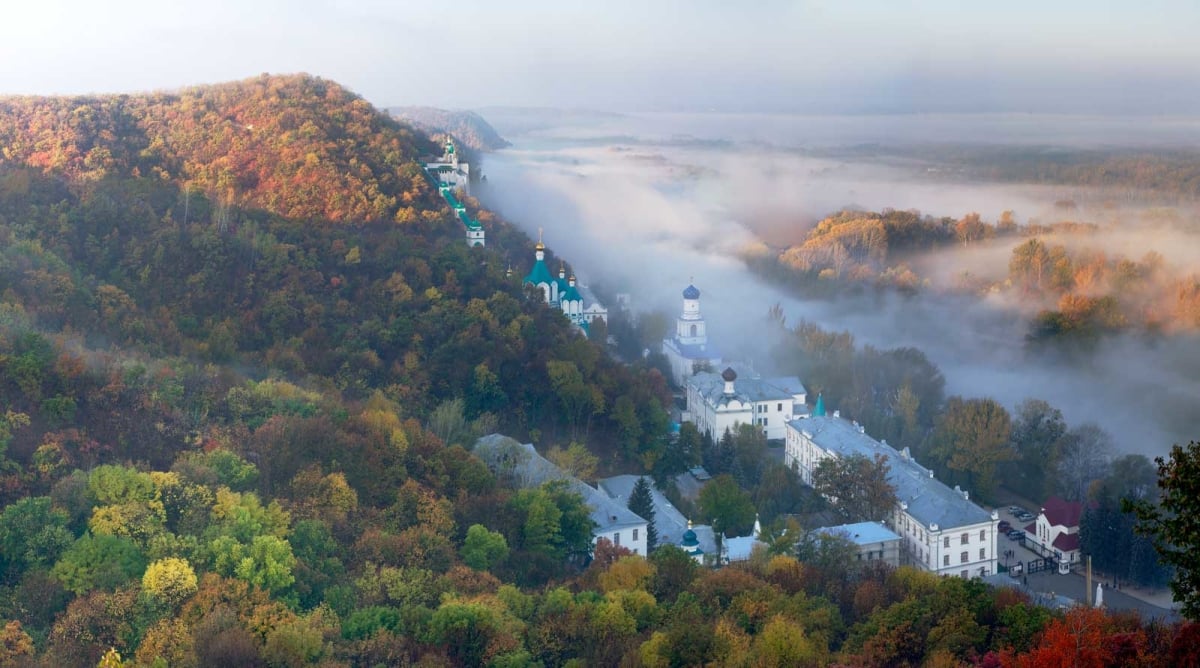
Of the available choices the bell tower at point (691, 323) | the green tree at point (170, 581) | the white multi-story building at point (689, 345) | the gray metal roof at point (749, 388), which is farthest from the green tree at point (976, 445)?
the green tree at point (170, 581)

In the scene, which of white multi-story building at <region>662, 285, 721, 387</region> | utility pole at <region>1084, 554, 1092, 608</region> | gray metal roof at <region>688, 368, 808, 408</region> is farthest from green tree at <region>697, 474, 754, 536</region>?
white multi-story building at <region>662, 285, 721, 387</region>

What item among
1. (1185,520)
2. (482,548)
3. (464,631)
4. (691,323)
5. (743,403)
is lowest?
(743,403)

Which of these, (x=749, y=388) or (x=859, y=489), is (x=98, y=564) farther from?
(x=749, y=388)

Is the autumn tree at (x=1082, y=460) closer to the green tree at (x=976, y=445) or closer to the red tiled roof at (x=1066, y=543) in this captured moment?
the green tree at (x=976, y=445)

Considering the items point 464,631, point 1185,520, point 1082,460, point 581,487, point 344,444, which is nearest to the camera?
point 1185,520

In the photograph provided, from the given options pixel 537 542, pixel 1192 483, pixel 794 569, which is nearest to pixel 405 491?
pixel 537 542

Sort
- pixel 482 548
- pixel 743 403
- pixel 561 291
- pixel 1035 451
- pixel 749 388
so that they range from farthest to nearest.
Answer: pixel 561 291
pixel 749 388
pixel 743 403
pixel 1035 451
pixel 482 548

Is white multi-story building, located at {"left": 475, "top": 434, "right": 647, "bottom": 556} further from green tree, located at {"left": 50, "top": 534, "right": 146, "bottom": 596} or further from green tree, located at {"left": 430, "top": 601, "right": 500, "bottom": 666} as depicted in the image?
green tree, located at {"left": 50, "top": 534, "right": 146, "bottom": 596}

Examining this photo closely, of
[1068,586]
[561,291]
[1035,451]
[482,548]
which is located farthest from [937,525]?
[561,291]
